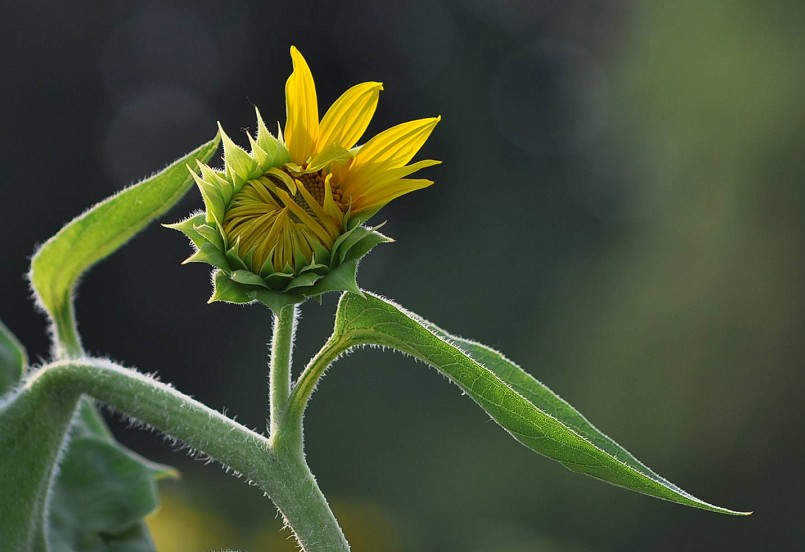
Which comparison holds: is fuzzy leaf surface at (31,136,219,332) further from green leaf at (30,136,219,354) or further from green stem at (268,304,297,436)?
green stem at (268,304,297,436)

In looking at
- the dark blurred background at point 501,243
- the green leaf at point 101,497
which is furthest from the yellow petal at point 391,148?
the dark blurred background at point 501,243

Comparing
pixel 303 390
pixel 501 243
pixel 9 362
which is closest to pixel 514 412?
pixel 303 390

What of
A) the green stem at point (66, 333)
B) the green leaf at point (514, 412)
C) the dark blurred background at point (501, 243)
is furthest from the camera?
the dark blurred background at point (501, 243)

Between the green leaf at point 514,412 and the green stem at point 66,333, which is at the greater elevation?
the green stem at point 66,333

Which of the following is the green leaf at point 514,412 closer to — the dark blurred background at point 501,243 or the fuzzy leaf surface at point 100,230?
the fuzzy leaf surface at point 100,230

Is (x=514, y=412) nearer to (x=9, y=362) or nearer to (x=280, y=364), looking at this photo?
(x=280, y=364)

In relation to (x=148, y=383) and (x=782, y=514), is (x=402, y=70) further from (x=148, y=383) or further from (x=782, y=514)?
(x=148, y=383)

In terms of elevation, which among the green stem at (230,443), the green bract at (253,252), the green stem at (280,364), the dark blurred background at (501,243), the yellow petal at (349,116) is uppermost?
the dark blurred background at (501,243)

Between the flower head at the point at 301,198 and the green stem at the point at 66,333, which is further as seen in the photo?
Answer: the green stem at the point at 66,333

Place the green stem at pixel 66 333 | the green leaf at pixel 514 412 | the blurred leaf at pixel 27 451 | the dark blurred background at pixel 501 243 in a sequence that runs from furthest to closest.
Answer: the dark blurred background at pixel 501 243
the green stem at pixel 66 333
the blurred leaf at pixel 27 451
the green leaf at pixel 514 412
